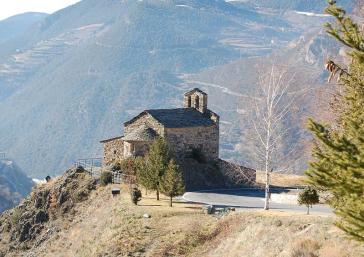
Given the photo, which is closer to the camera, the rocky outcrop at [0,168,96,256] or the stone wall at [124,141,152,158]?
the rocky outcrop at [0,168,96,256]

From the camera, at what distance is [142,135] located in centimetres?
5653

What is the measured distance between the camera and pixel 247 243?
103ft

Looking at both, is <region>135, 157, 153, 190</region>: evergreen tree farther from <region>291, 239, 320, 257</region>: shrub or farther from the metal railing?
<region>291, 239, 320, 257</region>: shrub

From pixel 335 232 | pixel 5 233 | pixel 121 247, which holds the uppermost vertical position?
pixel 335 232

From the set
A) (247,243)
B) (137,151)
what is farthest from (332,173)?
(137,151)

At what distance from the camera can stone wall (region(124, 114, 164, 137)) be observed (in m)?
57.3

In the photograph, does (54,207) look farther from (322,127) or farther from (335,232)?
(322,127)

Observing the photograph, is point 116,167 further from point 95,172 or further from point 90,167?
point 90,167

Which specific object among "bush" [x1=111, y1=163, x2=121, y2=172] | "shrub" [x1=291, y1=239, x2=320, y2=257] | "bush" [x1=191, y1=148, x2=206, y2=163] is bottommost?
"bush" [x1=111, y1=163, x2=121, y2=172]

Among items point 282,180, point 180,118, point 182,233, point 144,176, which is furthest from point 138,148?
point 182,233

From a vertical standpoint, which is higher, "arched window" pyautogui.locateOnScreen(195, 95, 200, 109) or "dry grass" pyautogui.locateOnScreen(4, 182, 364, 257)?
"arched window" pyautogui.locateOnScreen(195, 95, 200, 109)

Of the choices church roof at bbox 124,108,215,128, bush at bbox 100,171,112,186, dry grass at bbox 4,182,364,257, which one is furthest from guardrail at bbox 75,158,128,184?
church roof at bbox 124,108,215,128

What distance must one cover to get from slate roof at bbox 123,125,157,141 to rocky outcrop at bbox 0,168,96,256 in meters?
5.02

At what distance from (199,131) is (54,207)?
48.5ft
